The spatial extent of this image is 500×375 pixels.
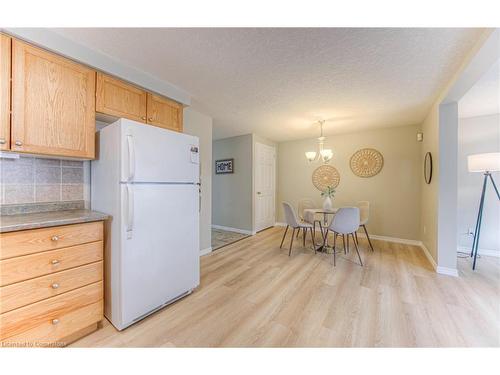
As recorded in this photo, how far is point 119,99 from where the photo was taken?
191 cm

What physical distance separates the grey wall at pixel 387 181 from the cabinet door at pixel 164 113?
3396 mm

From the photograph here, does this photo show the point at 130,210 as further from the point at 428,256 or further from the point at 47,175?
the point at 428,256

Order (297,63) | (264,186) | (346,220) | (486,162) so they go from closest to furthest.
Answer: (297,63) < (486,162) < (346,220) < (264,186)

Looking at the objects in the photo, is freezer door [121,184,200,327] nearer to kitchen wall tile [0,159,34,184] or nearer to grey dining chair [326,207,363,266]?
kitchen wall tile [0,159,34,184]

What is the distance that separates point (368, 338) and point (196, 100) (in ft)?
9.98

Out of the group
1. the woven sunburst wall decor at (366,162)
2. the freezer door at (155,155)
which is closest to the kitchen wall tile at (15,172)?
the freezer door at (155,155)

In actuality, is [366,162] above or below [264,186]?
above

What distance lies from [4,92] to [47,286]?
130cm

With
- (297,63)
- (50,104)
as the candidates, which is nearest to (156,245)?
(50,104)

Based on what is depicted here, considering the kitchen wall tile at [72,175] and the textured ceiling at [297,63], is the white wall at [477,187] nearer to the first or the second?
the textured ceiling at [297,63]

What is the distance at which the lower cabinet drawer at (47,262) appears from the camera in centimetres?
115

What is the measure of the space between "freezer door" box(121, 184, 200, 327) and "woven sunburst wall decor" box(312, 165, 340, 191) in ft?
11.3
